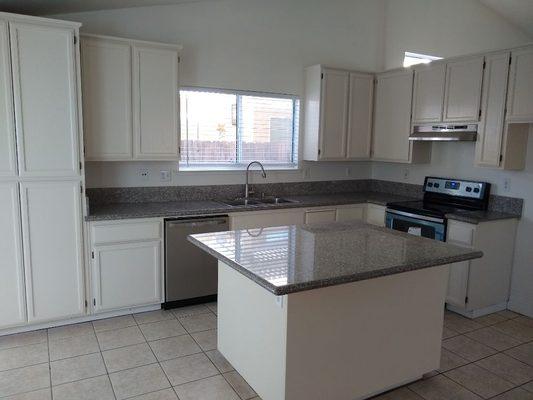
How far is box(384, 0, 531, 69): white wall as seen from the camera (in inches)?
167

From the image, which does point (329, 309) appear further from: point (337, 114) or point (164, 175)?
point (337, 114)

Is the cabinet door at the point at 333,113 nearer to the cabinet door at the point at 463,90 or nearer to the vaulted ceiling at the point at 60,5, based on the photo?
the cabinet door at the point at 463,90

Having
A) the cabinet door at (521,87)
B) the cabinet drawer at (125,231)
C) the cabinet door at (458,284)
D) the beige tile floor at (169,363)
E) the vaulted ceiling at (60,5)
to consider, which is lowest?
the beige tile floor at (169,363)

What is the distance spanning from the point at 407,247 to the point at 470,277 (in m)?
1.59

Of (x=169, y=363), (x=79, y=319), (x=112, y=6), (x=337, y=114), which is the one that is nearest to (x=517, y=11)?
(x=337, y=114)

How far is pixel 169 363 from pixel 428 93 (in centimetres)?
352

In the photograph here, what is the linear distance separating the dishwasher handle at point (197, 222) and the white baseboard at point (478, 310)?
230 centimetres

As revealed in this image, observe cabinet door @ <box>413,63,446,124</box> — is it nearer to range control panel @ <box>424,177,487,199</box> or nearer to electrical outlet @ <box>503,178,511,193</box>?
range control panel @ <box>424,177,487,199</box>

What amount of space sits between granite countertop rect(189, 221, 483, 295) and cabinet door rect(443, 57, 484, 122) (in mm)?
1718

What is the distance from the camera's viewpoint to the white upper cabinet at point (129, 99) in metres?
3.52

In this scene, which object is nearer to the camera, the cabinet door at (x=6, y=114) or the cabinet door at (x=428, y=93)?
the cabinet door at (x=6, y=114)

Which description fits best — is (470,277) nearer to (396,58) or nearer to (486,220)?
(486,220)

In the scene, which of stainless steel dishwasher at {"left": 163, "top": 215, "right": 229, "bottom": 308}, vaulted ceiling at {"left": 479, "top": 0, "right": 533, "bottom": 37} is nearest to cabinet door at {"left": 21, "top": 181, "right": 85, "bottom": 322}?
stainless steel dishwasher at {"left": 163, "top": 215, "right": 229, "bottom": 308}

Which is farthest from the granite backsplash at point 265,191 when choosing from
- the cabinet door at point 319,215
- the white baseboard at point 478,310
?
the white baseboard at point 478,310
